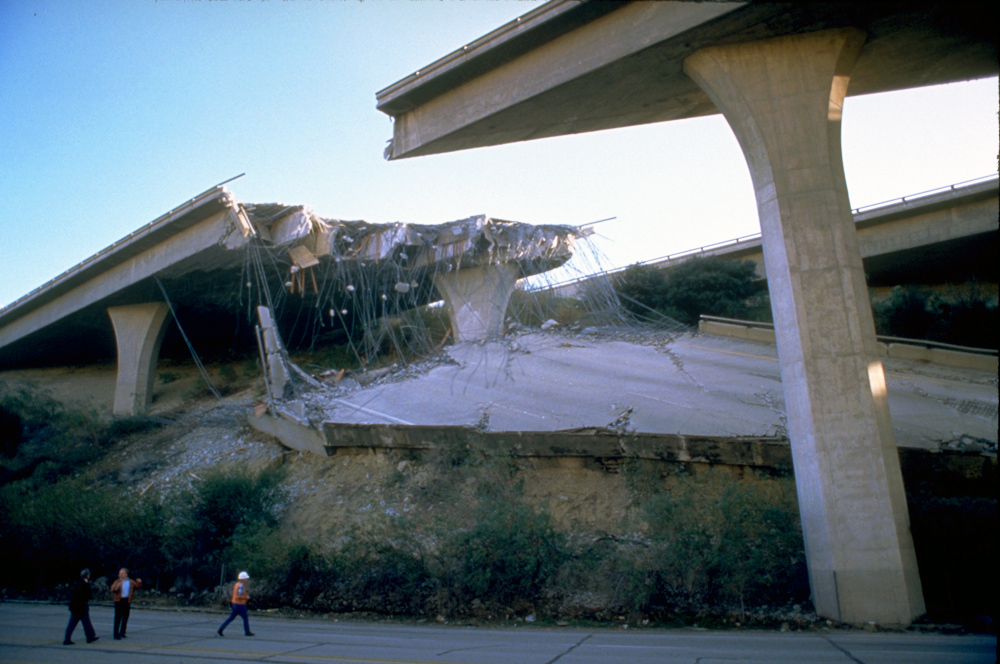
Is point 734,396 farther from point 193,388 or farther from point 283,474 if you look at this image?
point 193,388

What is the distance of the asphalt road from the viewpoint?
22.2 ft

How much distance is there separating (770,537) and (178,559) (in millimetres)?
11222

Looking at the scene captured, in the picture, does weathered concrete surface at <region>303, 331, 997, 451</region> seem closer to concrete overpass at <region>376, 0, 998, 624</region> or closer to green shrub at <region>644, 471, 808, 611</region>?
green shrub at <region>644, 471, 808, 611</region>

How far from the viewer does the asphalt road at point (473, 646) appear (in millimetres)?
6762

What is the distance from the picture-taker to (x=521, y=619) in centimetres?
1012

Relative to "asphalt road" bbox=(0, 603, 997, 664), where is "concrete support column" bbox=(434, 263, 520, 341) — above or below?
above

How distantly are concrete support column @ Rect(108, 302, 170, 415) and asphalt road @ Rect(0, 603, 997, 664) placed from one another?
16663 mm

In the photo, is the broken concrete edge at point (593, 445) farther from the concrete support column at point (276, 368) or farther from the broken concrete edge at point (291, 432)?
the concrete support column at point (276, 368)

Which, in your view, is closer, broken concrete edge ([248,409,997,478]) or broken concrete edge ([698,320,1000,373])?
broken concrete edge ([248,409,997,478])

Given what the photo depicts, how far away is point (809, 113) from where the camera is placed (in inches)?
378

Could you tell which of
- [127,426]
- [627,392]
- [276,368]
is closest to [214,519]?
[276,368]

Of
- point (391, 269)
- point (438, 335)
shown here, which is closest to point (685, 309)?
point (438, 335)

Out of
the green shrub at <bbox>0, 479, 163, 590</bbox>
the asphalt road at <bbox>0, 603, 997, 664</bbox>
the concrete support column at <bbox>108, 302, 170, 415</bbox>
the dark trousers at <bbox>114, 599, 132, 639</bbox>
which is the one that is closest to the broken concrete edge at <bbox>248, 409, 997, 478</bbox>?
the asphalt road at <bbox>0, 603, 997, 664</bbox>

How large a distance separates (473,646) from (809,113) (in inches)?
354
